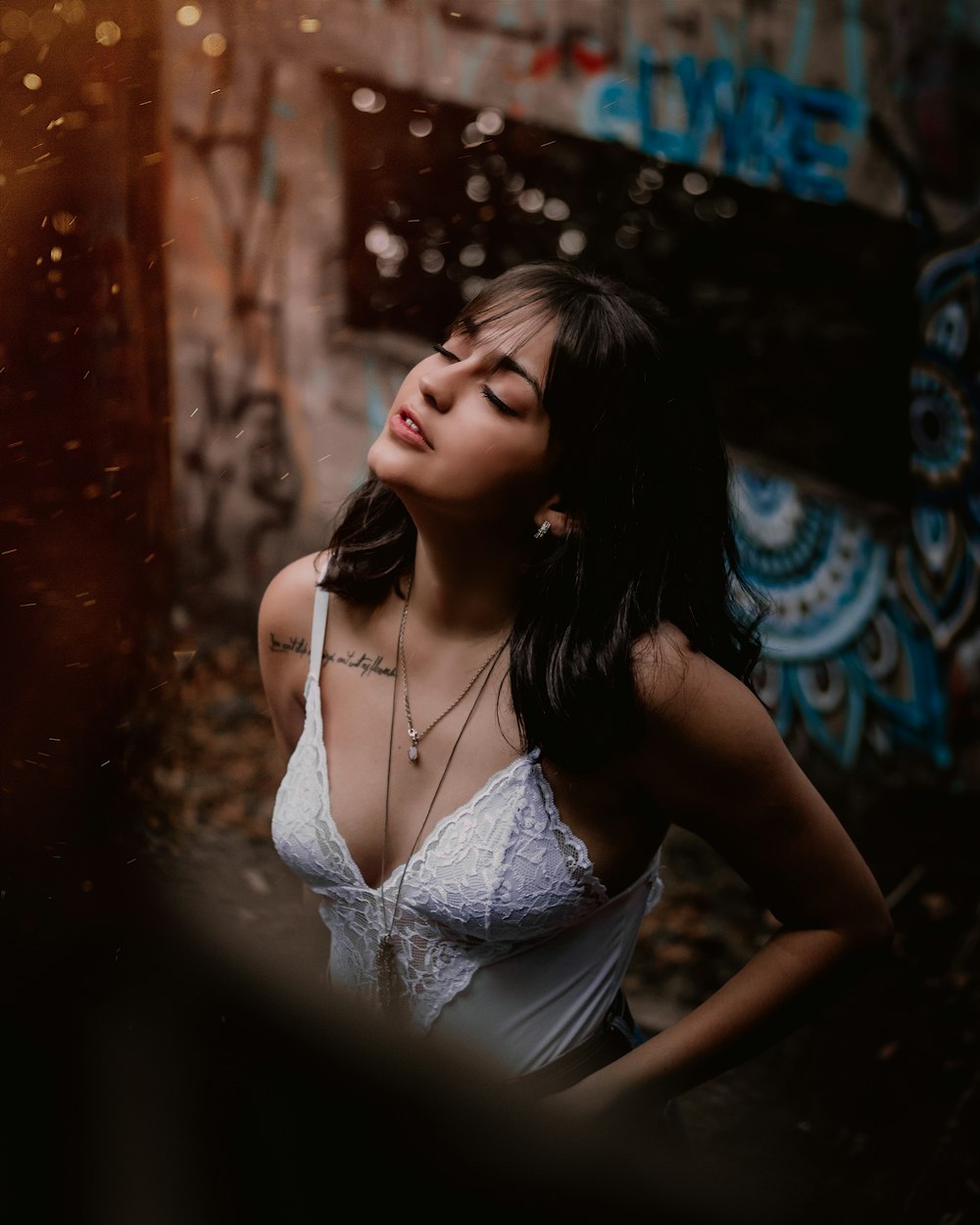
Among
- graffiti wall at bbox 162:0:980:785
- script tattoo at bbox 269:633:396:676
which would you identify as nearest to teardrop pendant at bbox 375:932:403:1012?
script tattoo at bbox 269:633:396:676

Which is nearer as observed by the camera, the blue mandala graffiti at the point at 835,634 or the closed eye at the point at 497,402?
the closed eye at the point at 497,402

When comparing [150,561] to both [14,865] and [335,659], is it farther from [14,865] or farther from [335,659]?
[335,659]

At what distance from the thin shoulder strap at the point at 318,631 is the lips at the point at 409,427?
0.43 m

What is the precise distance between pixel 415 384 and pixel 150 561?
80cm

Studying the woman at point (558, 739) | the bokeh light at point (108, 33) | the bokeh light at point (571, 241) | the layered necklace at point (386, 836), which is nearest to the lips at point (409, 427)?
the woman at point (558, 739)

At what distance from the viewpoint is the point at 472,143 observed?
13.3 ft

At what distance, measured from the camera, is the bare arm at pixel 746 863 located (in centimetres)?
141

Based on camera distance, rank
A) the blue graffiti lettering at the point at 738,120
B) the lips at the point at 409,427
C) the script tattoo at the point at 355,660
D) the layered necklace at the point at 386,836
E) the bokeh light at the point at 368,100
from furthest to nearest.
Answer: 1. the blue graffiti lettering at the point at 738,120
2. the bokeh light at the point at 368,100
3. the script tattoo at the point at 355,660
4. the layered necklace at the point at 386,836
5. the lips at the point at 409,427

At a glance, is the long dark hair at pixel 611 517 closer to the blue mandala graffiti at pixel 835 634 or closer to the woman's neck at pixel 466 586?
the woman's neck at pixel 466 586

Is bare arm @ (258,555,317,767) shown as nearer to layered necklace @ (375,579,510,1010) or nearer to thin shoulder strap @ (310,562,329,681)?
thin shoulder strap @ (310,562,329,681)

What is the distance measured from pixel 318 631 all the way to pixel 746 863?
0.76 metres

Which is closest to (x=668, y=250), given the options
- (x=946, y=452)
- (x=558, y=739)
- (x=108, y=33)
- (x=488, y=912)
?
(x=946, y=452)

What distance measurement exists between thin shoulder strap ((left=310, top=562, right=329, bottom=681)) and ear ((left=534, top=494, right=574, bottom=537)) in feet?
1.35

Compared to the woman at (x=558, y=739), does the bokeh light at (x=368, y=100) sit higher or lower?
higher
